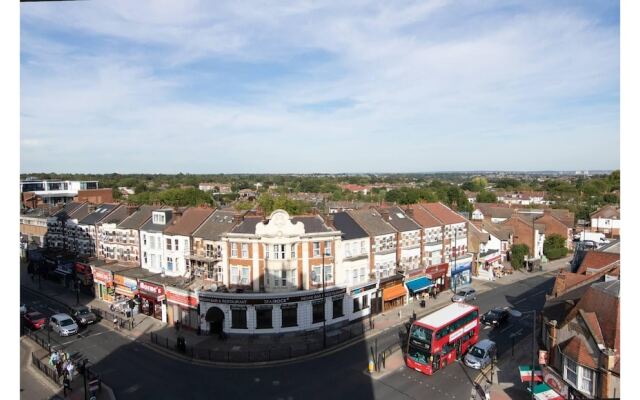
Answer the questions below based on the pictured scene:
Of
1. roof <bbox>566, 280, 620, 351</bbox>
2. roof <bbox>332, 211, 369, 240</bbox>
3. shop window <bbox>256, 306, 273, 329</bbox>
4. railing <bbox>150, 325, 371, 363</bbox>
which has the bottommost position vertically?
railing <bbox>150, 325, 371, 363</bbox>

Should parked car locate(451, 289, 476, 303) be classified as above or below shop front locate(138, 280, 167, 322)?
below

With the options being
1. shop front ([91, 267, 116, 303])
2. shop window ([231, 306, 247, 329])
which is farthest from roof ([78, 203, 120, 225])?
shop window ([231, 306, 247, 329])

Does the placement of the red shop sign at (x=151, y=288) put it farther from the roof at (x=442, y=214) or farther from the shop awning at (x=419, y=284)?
the roof at (x=442, y=214)

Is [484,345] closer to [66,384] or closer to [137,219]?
[66,384]

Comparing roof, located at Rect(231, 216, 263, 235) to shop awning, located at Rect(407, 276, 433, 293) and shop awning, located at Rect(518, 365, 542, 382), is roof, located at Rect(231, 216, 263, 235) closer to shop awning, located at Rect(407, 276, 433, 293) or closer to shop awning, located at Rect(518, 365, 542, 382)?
shop awning, located at Rect(407, 276, 433, 293)

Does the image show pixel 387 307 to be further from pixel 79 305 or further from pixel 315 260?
pixel 79 305
